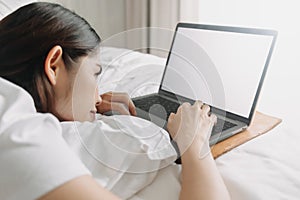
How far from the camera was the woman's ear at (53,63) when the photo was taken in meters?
0.61

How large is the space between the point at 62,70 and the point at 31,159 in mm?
263

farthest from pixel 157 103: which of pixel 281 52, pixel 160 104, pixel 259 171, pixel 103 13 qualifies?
pixel 103 13

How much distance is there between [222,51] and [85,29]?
19.1 inches

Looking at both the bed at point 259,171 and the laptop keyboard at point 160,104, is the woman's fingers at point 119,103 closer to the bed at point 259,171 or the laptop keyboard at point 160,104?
the laptop keyboard at point 160,104

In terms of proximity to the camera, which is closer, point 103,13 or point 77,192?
point 77,192

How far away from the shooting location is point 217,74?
3.29ft

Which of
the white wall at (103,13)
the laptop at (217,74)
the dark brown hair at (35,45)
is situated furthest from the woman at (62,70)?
the white wall at (103,13)

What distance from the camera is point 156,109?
3.18 feet

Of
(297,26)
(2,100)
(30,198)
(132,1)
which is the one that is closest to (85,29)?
(2,100)

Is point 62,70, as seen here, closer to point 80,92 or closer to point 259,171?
point 80,92

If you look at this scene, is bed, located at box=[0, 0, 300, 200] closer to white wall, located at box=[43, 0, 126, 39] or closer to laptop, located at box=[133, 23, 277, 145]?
laptop, located at box=[133, 23, 277, 145]

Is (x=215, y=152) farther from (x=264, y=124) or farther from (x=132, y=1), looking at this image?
(x=132, y=1)

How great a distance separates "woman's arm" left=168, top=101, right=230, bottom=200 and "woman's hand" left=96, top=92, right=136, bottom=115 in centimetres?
18

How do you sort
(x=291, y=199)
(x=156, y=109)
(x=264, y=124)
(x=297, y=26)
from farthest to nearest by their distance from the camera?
(x=297, y=26) → (x=156, y=109) → (x=264, y=124) → (x=291, y=199)
